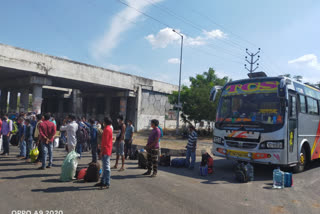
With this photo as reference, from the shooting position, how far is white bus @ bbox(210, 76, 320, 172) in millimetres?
7852

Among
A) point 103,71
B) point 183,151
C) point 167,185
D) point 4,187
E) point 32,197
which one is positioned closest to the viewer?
point 32,197

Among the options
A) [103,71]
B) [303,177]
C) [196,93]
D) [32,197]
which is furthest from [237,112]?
[103,71]

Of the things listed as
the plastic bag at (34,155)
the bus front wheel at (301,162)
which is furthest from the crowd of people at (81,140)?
the bus front wheel at (301,162)

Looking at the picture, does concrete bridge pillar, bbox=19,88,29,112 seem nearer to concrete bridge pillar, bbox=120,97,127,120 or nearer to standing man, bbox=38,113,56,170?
concrete bridge pillar, bbox=120,97,127,120

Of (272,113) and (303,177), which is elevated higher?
(272,113)

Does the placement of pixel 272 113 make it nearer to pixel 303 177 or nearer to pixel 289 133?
pixel 289 133

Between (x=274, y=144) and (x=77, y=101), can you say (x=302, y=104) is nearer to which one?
(x=274, y=144)

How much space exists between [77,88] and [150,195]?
26.8 metres

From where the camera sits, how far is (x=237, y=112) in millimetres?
8805

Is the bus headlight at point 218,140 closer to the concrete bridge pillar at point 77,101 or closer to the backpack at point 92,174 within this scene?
the backpack at point 92,174

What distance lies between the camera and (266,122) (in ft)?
26.3

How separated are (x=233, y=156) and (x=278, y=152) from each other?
56.8 inches

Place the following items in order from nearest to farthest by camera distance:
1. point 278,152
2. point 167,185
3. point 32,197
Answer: point 32,197 → point 167,185 → point 278,152

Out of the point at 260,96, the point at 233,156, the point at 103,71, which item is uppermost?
the point at 103,71
